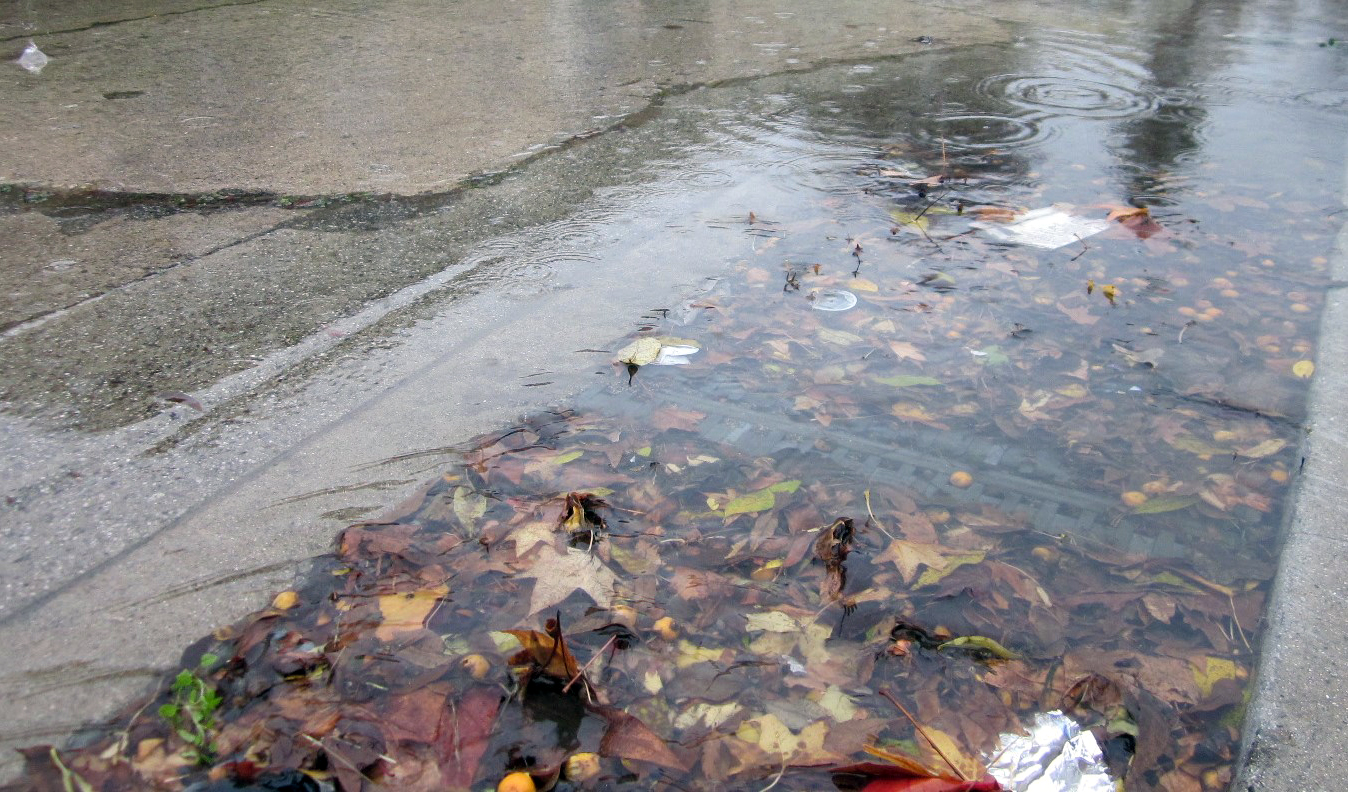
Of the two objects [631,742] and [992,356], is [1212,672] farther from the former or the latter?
[992,356]

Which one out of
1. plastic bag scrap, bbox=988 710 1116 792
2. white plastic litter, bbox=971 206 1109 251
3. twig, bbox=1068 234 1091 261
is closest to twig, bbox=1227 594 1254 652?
plastic bag scrap, bbox=988 710 1116 792

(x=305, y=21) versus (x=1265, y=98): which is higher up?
(x=305, y=21)

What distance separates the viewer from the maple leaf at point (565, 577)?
205 centimetres

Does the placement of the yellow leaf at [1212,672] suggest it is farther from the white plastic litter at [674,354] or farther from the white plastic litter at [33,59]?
the white plastic litter at [33,59]

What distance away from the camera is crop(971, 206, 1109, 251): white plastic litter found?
12.6 ft

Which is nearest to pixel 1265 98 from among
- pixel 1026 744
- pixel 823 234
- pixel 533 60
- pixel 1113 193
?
pixel 1113 193

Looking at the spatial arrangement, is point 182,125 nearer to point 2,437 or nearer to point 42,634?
point 2,437

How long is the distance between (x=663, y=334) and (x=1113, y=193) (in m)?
2.55

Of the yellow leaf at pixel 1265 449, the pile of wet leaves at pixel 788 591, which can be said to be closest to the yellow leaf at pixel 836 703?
the pile of wet leaves at pixel 788 591

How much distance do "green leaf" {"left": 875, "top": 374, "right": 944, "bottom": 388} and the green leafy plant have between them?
1989 mm

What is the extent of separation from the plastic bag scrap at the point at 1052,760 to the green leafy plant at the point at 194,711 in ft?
4.68

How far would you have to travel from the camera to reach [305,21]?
7254 millimetres

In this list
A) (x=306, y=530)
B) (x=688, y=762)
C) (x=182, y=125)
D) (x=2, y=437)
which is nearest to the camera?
(x=688, y=762)

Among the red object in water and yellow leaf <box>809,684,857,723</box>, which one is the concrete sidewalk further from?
the red object in water
